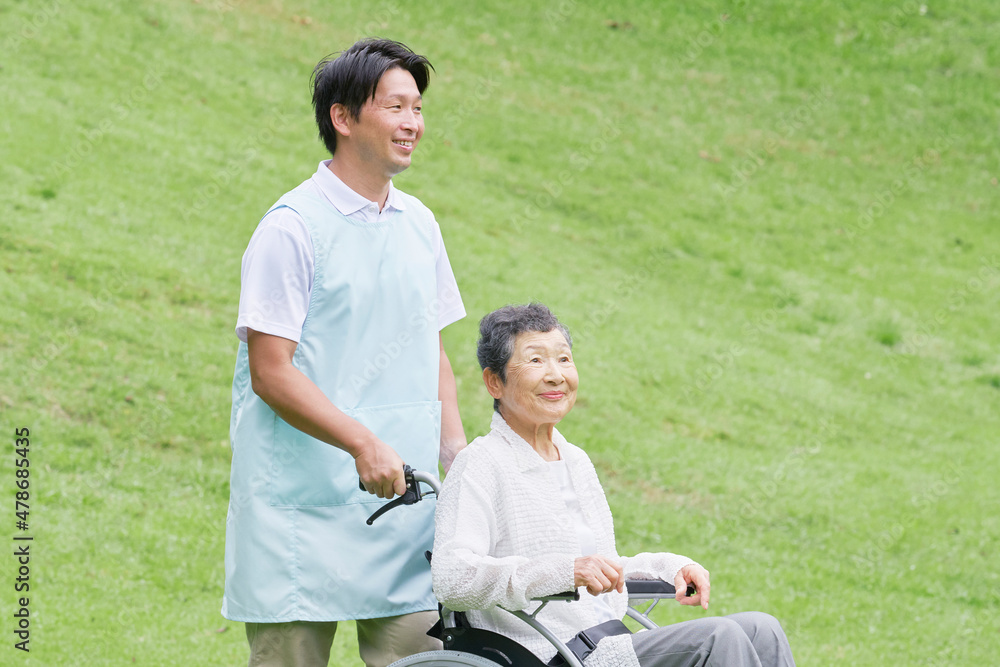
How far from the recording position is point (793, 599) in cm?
570

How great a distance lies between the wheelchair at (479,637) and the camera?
2.28 meters

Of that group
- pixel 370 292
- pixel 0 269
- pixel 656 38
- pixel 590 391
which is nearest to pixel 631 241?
pixel 590 391

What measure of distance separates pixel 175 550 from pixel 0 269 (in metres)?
3.07

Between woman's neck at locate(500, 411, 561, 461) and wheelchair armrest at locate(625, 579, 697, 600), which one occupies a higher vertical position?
woman's neck at locate(500, 411, 561, 461)

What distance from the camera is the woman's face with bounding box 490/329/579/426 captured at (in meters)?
2.56

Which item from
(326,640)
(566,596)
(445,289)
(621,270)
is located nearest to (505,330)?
(445,289)

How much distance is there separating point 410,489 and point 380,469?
0.17m

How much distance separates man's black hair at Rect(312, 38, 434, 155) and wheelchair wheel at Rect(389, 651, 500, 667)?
123cm

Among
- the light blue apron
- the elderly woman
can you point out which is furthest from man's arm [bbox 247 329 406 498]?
the elderly woman

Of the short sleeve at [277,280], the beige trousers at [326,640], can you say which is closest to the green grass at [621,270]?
the beige trousers at [326,640]

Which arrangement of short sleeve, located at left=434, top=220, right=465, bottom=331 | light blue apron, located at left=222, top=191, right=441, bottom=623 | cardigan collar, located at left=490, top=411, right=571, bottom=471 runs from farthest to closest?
short sleeve, located at left=434, top=220, right=465, bottom=331 < cardigan collar, located at left=490, top=411, right=571, bottom=471 < light blue apron, located at left=222, top=191, right=441, bottom=623

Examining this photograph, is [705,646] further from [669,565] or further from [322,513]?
[322,513]

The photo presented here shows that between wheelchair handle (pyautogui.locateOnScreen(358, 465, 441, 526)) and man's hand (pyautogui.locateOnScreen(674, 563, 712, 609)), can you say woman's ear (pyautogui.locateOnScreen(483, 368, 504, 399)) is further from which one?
man's hand (pyautogui.locateOnScreen(674, 563, 712, 609))

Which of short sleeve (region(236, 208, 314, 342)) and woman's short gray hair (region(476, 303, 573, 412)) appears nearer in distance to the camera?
short sleeve (region(236, 208, 314, 342))
